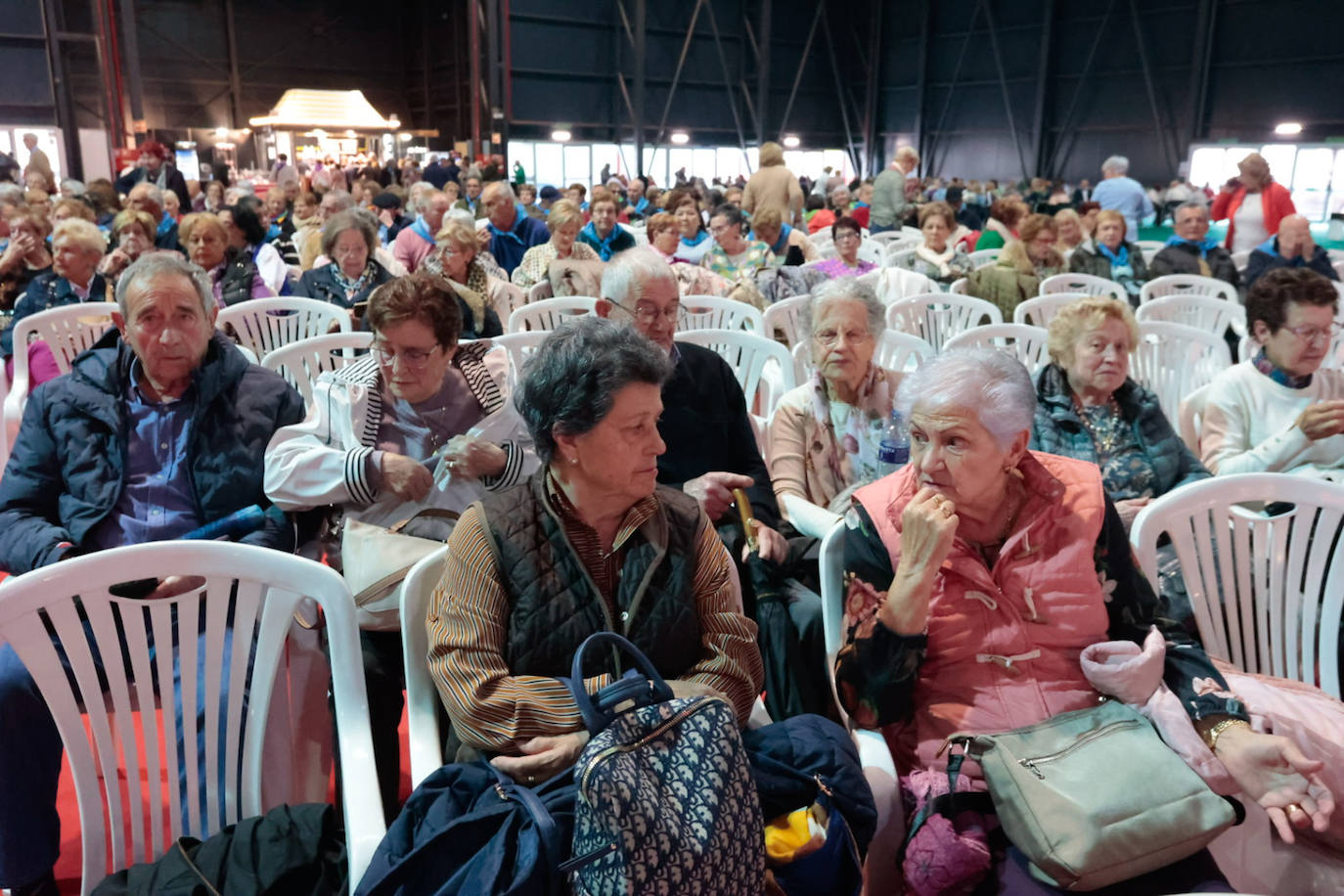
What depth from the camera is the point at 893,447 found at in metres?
2.54

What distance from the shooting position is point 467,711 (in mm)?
1539

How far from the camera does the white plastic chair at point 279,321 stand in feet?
13.9

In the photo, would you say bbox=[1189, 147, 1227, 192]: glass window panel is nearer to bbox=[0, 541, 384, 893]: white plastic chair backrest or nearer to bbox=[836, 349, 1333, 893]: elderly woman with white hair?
bbox=[836, 349, 1333, 893]: elderly woman with white hair

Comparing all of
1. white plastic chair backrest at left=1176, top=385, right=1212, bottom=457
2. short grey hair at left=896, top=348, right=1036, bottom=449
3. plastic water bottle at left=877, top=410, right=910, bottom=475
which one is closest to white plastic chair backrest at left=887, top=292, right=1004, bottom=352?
white plastic chair backrest at left=1176, top=385, right=1212, bottom=457

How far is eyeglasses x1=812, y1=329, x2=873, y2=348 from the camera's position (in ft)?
8.82

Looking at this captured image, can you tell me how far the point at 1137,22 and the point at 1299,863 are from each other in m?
19.7

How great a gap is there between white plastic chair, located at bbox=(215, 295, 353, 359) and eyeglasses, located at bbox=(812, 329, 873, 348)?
2349 mm

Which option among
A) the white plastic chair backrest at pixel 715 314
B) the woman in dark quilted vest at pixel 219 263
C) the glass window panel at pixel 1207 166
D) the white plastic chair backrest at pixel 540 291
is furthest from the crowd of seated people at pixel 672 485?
the glass window panel at pixel 1207 166

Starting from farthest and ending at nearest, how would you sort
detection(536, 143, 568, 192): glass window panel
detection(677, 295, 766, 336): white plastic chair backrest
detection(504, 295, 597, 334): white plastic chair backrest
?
detection(536, 143, 568, 192): glass window panel < detection(677, 295, 766, 336): white plastic chair backrest < detection(504, 295, 597, 334): white plastic chair backrest

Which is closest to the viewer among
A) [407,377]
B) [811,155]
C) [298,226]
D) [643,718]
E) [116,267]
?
[643,718]

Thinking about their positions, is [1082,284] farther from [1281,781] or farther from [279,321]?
[1281,781]

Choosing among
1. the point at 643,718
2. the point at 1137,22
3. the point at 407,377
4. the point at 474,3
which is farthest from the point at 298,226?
the point at 1137,22

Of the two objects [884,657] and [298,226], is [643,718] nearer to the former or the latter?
[884,657]

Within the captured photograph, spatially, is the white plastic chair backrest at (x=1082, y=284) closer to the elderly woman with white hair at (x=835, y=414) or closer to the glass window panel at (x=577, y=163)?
the elderly woman with white hair at (x=835, y=414)
